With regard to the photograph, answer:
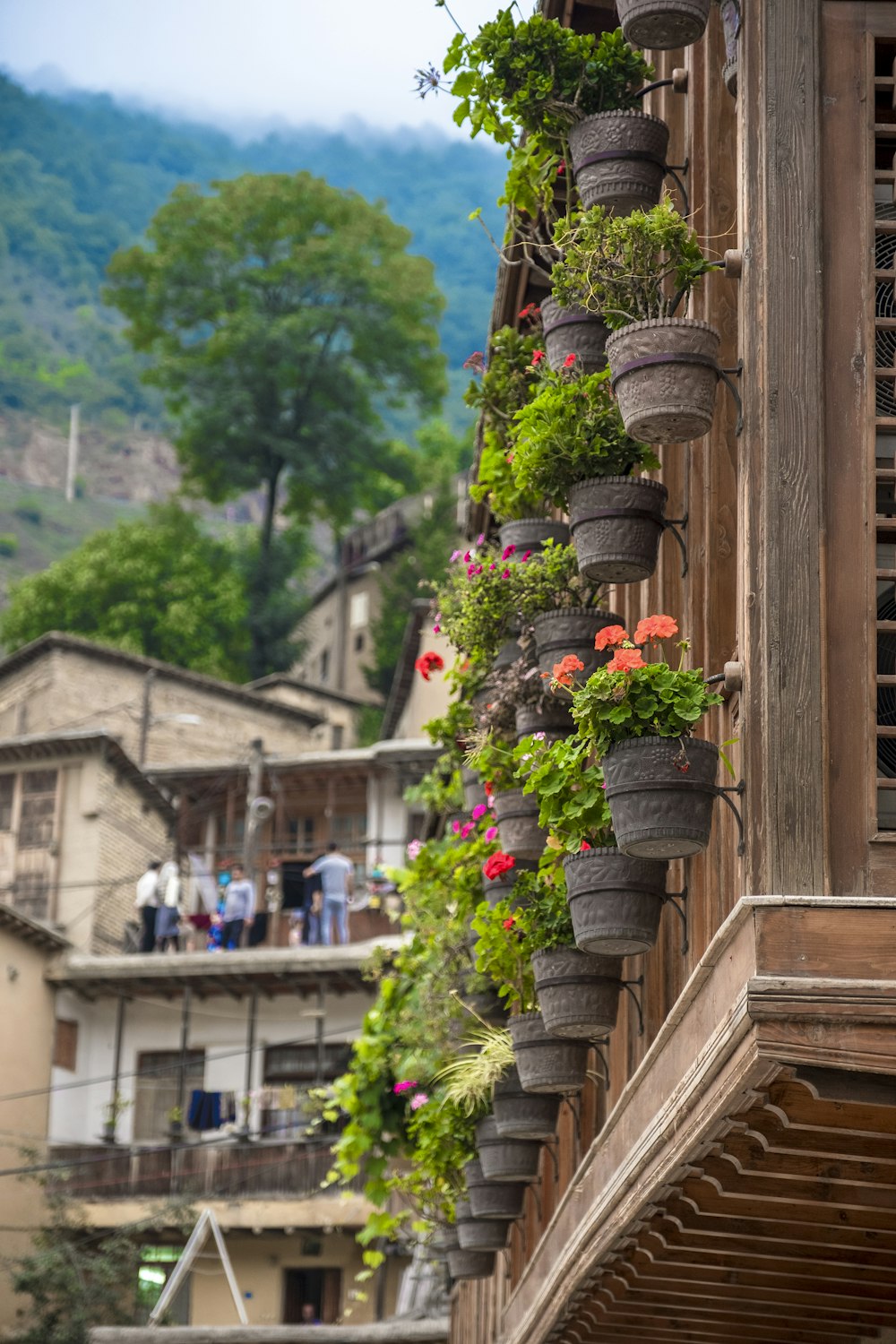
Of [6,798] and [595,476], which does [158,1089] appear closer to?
[6,798]

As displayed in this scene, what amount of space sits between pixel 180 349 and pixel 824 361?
2442 inches

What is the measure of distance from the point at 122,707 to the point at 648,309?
37.7 metres

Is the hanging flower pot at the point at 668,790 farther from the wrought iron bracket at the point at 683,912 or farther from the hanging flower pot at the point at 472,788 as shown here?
the hanging flower pot at the point at 472,788

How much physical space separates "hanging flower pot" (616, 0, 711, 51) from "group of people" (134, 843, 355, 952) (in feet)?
84.7

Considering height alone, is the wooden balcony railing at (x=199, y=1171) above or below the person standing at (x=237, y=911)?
below

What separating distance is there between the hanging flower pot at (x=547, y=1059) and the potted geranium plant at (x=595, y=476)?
2.36 meters

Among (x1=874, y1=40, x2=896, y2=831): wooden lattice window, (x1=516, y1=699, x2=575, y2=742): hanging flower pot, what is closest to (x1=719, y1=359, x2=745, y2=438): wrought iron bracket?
(x1=874, y1=40, x2=896, y2=831): wooden lattice window

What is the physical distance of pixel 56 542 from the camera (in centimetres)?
8694

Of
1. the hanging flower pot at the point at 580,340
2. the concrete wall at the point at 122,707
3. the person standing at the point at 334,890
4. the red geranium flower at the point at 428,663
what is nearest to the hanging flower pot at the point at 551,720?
the hanging flower pot at the point at 580,340

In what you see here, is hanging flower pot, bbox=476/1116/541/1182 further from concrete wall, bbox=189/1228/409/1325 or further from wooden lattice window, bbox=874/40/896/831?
concrete wall, bbox=189/1228/409/1325

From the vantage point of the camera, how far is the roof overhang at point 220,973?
33188 millimetres

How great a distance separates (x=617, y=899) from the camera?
22.1 feet

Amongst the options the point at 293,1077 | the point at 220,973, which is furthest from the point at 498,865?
the point at 293,1077

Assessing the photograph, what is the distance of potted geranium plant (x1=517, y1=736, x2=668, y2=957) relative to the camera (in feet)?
21.9
